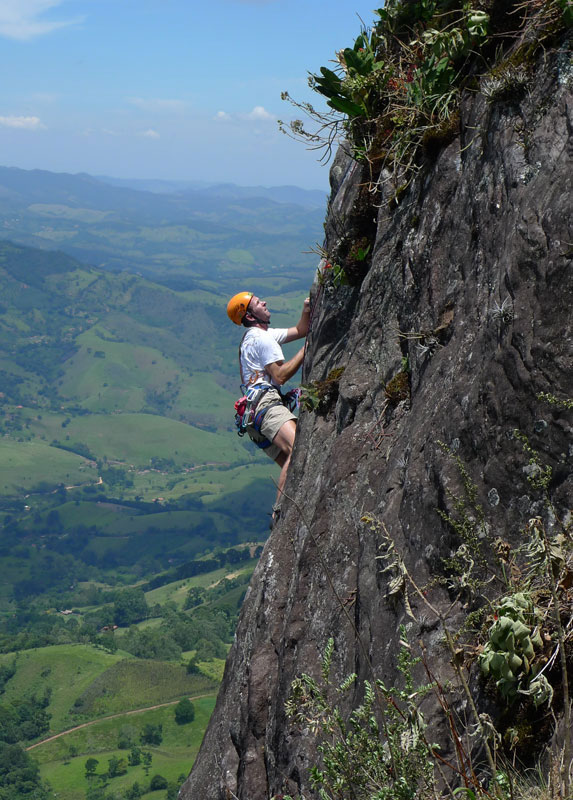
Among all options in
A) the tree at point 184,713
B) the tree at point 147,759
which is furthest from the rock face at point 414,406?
the tree at point 184,713

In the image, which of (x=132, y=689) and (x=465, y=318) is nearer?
(x=465, y=318)

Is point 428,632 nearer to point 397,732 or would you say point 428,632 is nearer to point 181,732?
point 397,732

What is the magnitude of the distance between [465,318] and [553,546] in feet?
9.41

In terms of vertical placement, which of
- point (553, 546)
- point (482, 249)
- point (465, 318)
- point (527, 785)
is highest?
point (482, 249)

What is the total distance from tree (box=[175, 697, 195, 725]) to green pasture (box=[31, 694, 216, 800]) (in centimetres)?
94

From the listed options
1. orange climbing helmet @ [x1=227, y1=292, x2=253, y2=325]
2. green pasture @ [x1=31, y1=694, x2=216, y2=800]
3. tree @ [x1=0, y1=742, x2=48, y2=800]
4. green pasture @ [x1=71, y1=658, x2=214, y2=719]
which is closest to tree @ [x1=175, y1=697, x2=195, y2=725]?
green pasture @ [x1=31, y1=694, x2=216, y2=800]

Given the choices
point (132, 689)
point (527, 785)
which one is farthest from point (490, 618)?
point (132, 689)

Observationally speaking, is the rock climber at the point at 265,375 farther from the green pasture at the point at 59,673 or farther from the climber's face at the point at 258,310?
the green pasture at the point at 59,673

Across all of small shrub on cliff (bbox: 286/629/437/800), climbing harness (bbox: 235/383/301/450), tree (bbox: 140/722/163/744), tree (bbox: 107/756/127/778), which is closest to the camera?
small shrub on cliff (bbox: 286/629/437/800)

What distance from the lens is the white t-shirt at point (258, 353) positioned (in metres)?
12.9

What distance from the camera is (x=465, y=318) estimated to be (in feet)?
23.8

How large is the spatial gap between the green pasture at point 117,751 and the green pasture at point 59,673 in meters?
7.73

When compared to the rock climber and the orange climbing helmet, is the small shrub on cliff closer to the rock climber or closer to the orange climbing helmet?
the rock climber

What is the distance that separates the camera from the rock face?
19.3ft
